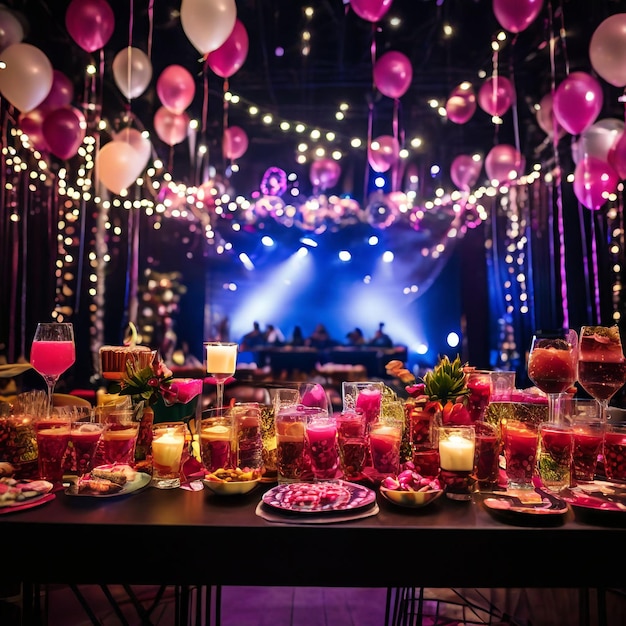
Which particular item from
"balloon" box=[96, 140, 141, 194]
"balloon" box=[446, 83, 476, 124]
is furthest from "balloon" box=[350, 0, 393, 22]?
"balloon" box=[96, 140, 141, 194]

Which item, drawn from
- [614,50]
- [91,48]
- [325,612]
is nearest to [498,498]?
[325,612]

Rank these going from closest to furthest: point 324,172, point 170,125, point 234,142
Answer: point 170,125
point 234,142
point 324,172

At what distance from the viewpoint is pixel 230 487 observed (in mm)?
1221

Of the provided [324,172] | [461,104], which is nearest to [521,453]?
[461,104]

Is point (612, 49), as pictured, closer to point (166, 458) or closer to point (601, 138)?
point (601, 138)

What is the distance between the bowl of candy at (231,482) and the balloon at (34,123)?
3753mm

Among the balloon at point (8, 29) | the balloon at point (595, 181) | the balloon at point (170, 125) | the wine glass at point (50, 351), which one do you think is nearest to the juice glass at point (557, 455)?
the wine glass at point (50, 351)

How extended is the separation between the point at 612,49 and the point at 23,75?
3.70m

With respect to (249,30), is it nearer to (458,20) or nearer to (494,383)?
(458,20)

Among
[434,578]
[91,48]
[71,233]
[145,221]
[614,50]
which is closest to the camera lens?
[434,578]

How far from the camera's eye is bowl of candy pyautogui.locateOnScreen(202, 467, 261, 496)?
4.00ft

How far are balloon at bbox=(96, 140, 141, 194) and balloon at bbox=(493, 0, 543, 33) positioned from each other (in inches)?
114

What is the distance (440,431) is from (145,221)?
6392mm

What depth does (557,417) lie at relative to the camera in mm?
1438
